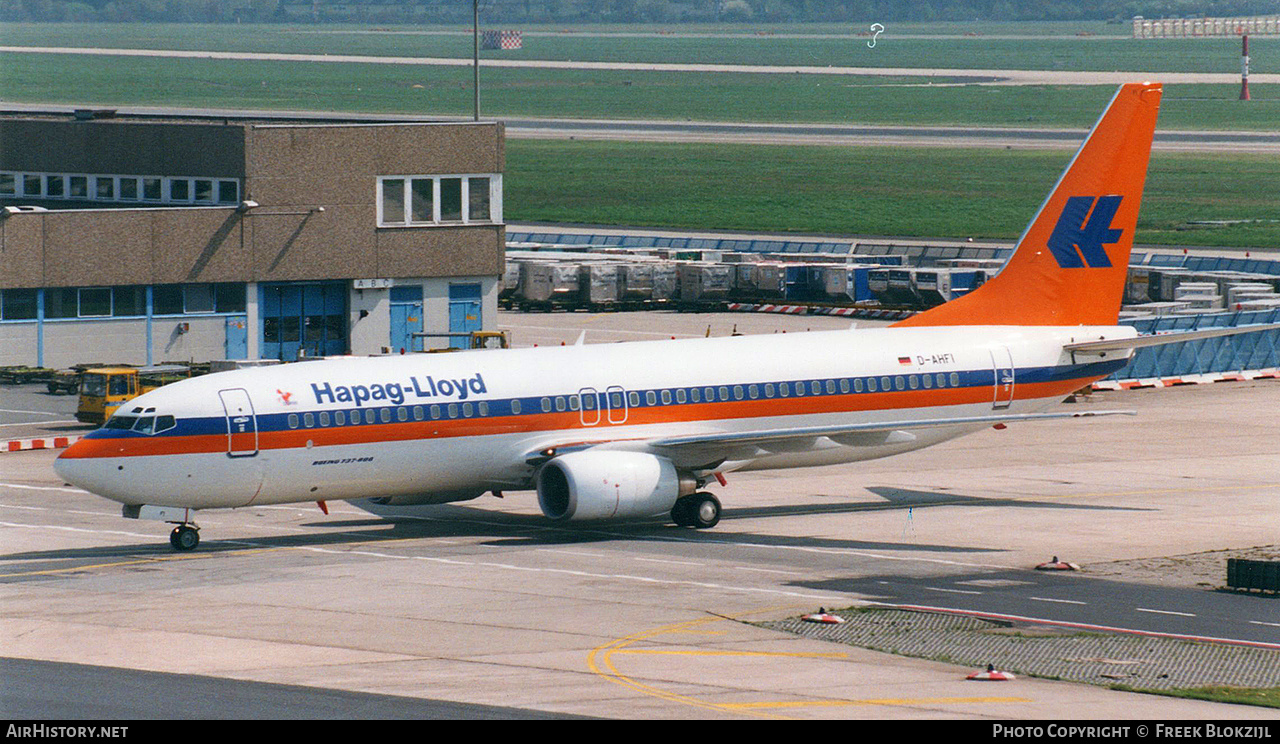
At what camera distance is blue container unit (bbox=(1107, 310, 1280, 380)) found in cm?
7169

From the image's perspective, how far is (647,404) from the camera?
46.1m

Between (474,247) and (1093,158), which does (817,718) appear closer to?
(1093,158)

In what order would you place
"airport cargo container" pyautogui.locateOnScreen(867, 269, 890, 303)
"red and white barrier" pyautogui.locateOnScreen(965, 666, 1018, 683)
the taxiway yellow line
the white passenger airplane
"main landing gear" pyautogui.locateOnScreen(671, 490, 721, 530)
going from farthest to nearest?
"airport cargo container" pyautogui.locateOnScreen(867, 269, 890, 303) → "main landing gear" pyautogui.locateOnScreen(671, 490, 721, 530) → the white passenger airplane → "red and white barrier" pyautogui.locateOnScreen(965, 666, 1018, 683) → the taxiway yellow line

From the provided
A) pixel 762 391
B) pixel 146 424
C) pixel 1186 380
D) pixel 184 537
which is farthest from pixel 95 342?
pixel 1186 380

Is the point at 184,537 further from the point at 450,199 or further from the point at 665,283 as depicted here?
the point at 665,283

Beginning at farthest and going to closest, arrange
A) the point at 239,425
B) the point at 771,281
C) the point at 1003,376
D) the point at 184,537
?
the point at 771,281, the point at 1003,376, the point at 184,537, the point at 239,425

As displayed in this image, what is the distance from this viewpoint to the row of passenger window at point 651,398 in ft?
141

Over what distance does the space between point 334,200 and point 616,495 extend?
35.4 metres

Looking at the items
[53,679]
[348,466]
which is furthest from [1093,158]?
[53,679]

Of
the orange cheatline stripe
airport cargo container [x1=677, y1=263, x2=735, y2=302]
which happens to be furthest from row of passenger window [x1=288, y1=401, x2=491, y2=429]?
airport cargo container [x1=677, y1=263, x2=735, y2=302]

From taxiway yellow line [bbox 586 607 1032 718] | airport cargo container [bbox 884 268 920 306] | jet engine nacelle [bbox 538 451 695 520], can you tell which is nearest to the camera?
taxiway yellow line [bbox 586 607 1032 718]

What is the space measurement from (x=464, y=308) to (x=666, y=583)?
4318 centimetres

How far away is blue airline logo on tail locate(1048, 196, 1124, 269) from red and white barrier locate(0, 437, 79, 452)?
30.5m

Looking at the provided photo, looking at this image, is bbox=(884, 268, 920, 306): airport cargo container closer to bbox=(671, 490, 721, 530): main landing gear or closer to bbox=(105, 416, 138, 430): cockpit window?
bbox=(671, 490, 721, 530): main landing gear
